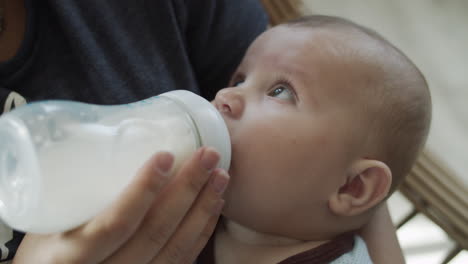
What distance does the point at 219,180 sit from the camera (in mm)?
540

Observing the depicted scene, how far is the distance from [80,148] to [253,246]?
1.35 feet

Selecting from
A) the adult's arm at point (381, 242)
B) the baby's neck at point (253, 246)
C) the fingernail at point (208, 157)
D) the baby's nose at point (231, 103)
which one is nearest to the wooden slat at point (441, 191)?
the adult's arm at point (381, 242)

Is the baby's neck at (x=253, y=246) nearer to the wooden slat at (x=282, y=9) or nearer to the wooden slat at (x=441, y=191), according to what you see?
the wooden slat at (x=441, y=191)

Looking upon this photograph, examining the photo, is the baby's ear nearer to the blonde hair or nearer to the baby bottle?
the blonde hair

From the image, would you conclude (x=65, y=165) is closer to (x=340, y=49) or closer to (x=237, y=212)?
(x=237, y=212)

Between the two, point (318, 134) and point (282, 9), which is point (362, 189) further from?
point (282, 9)

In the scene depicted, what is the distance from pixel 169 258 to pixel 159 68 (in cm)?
40

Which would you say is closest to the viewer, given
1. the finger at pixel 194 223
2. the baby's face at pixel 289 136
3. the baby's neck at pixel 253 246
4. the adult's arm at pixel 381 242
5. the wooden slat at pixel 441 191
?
the finger at pixel 194 223

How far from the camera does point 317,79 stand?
0.69 metres

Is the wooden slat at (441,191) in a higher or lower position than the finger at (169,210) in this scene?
lower

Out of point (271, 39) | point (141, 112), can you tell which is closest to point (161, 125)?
point (141, 112)

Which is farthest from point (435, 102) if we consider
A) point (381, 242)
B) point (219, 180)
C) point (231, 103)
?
point (219, 180)

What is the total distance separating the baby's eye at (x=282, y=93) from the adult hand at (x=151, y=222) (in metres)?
0.21

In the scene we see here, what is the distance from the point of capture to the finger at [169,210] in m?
0.51
